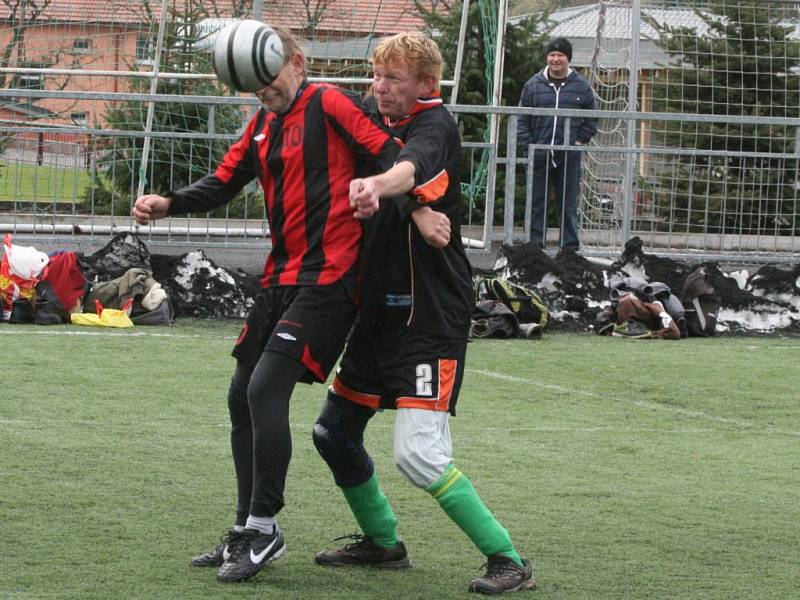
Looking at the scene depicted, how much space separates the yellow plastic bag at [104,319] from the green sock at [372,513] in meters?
7.06

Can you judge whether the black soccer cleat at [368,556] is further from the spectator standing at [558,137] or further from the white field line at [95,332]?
the spectator standing at [558,137]

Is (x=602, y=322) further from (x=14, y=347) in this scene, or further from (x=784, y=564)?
(x=784, y=564)

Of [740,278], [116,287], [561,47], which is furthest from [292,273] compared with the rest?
[561,47]

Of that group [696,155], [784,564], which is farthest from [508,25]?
[784,564]

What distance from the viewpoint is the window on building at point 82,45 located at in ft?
56.2

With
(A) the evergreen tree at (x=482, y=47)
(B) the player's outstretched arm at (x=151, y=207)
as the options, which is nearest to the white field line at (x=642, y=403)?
(B) the player's outstretched arm at (x=151, y=207)

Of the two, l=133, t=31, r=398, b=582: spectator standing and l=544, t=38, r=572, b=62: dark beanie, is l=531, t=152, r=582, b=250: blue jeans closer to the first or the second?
l=544, t=38, r=572, b=62: dark beanie

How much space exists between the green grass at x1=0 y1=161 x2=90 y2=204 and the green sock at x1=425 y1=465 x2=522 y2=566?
9.58 m

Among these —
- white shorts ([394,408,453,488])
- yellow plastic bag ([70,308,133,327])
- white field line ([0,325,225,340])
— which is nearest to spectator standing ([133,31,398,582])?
white shorts ([394,408,453,488])

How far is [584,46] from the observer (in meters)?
19.8

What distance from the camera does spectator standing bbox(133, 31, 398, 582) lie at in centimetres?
491

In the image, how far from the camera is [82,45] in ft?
56.5

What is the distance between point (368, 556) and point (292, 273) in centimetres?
106

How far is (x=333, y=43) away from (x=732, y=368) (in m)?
8.06
